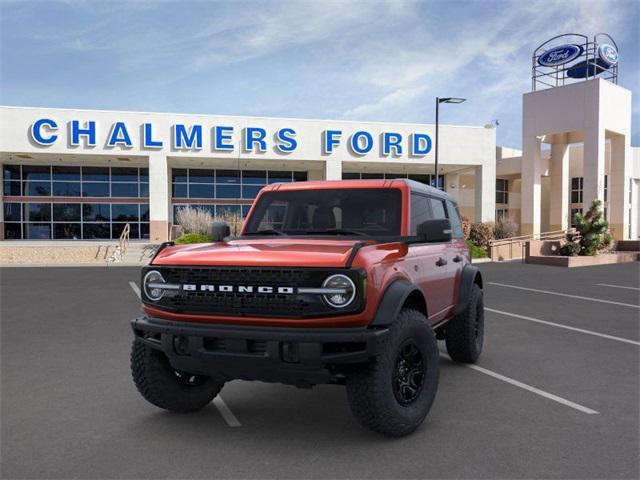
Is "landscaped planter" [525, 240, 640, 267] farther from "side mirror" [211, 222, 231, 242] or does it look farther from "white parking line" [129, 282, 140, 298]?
"side mirror" [211, 222, 231, 242]

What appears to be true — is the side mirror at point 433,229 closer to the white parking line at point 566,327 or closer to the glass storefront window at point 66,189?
the white parking line at point 566,327

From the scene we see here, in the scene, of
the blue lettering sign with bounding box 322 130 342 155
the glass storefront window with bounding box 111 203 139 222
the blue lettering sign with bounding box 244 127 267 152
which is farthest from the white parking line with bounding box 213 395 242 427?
the glass storefront window with bounding box 111 203 139 222

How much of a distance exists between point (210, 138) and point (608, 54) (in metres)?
24.7

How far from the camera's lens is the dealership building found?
3095 centimetres

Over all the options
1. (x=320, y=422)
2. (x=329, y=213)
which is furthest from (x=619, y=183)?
(x=320, y=422)

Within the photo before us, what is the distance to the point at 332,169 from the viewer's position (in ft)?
111

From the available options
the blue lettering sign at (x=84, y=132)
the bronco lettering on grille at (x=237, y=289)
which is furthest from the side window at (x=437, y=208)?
the blue lettering sign at (x=84, y=132)

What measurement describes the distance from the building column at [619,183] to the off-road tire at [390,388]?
112 feet

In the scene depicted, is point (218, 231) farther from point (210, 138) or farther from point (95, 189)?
point (95, 189)

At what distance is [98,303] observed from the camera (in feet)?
37.1

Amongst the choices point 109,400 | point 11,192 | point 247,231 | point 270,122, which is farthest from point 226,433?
point 11,192

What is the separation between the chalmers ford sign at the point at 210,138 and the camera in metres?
30.2

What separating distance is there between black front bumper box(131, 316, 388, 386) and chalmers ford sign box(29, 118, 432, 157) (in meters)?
29.0

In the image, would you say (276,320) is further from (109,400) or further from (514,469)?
(109,400)
